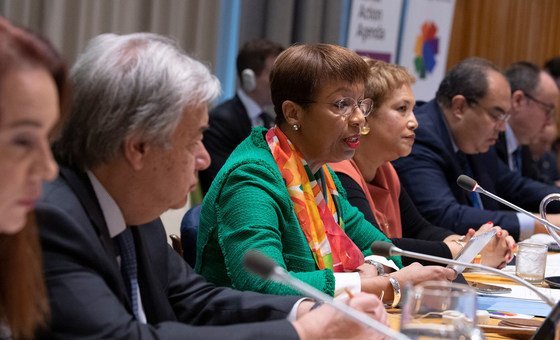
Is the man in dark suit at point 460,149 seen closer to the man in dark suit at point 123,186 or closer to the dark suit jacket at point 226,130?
the dark suit jacket at point 226,130

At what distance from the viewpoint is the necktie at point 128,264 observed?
1803mm

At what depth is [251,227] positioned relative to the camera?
7.30 ft

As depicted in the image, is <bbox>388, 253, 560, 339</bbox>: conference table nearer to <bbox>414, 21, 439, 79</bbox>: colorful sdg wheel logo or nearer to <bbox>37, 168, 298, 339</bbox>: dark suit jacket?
<bbox>37, 168, 298, 339</bbox>: dark suit jacket

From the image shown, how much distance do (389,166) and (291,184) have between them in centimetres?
108

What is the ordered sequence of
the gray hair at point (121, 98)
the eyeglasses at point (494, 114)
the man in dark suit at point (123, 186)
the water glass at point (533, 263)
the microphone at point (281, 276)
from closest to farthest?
the microphone at point (281, 276)
the man in dark suit at point (123, 186)
the gray hair at point (121, 98)
the water glass at point (533, 263)
the eyeglasses at point (494, 114)

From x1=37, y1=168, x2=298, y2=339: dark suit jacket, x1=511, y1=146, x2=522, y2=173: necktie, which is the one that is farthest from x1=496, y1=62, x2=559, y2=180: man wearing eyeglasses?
x1=37, y1=168, x2=298, y2=339: dark suit jacket

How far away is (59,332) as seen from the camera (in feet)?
4.93

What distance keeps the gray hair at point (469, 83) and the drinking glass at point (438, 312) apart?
110 inches

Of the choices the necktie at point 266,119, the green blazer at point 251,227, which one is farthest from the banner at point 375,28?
the green blazer at point 251,227

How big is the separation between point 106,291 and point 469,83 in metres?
2.95

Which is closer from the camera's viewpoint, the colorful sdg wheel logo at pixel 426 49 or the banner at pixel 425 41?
the banner at pixel 425 41

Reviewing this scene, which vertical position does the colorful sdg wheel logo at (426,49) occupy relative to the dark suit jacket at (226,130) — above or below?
above

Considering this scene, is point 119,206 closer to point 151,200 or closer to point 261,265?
point 151,200

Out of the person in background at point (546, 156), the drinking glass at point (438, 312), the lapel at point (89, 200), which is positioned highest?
the lapel at point (89, 200)
